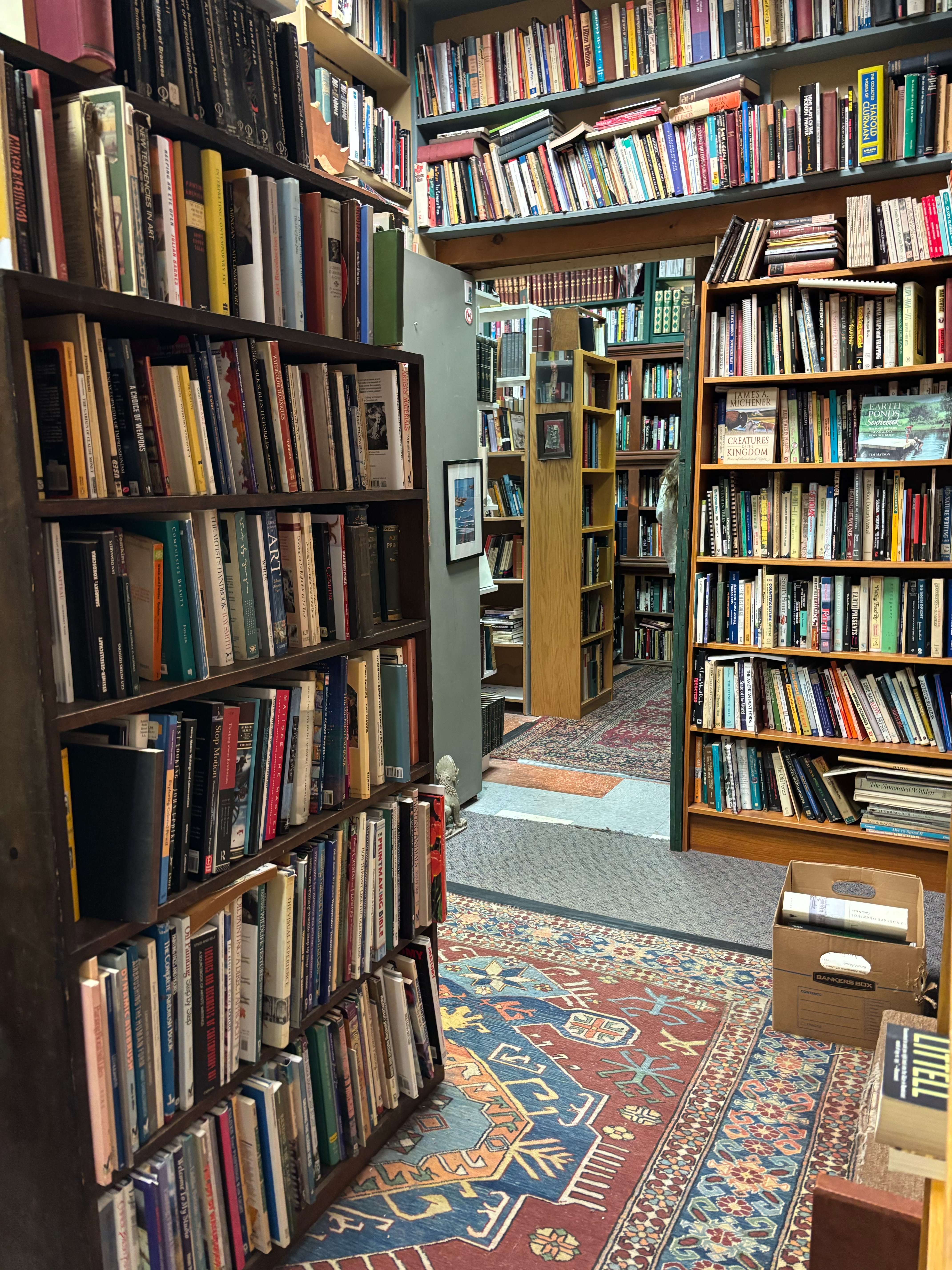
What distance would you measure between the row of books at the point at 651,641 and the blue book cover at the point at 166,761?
225 inches

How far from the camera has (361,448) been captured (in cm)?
186

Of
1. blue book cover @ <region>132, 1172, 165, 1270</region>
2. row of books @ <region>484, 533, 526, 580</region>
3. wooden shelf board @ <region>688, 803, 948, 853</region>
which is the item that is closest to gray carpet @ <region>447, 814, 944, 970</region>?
wooden shelf board @ <region>688, 803, 948, 853</region>

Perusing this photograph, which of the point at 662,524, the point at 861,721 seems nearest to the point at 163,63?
the point at 861,721

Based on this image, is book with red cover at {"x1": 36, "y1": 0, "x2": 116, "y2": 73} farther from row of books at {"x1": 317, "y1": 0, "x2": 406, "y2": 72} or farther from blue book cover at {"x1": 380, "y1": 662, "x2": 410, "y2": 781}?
row of books at {"x1": 317, "y1": 0, "x2": 406, "y2": 72}

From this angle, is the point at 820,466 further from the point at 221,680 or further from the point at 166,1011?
the point at 166,1011

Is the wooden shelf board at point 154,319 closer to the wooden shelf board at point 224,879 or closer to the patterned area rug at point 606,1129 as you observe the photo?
the wooden shelf board at point 224,879

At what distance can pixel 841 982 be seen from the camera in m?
2.30

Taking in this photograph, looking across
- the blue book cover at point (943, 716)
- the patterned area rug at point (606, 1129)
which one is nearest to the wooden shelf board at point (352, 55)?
the blue book cover at point (943, 716)

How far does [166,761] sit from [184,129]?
922 mm

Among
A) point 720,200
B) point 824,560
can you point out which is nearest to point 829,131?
point 720,200

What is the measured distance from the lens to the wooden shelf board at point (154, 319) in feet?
3.79

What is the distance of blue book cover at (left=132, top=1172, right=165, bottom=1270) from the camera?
1.35m

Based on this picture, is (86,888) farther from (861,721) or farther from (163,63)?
(861,721)

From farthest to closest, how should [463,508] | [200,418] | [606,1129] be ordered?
[463,508] < [606,1129] < [200,418]
